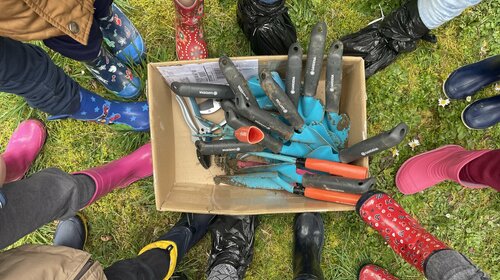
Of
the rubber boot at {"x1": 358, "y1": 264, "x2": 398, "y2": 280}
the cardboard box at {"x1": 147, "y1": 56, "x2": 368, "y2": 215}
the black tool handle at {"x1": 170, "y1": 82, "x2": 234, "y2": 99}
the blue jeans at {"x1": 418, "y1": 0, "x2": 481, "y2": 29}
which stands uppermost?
the blue jeans at {"x1": 418, "y1": 0, "x2": 481, "y2": 29}

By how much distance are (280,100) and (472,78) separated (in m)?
0.82

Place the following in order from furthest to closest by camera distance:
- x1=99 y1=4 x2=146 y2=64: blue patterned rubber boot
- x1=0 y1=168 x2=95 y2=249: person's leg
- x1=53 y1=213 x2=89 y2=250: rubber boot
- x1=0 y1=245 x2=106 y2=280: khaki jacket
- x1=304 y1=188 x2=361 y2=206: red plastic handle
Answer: x1=53 y1=213 x2=89 y2=250: rubber boot → x1=99 y1=4 x2=146 y2=64: blue patterned rubber boot → x1=304 y1=188 x2=361 y2=206: red plastic handle → x1=0 y1=168 x2=95 y2=249: person's leg → x1=0 y1=245 x2=106 y2=280: khaki jacket

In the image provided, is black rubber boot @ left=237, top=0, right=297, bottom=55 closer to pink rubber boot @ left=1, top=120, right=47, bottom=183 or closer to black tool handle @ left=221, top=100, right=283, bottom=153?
black tool handle @ left=221, top=100, right=283, bottom=153

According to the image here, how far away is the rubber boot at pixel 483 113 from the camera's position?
4.99ft

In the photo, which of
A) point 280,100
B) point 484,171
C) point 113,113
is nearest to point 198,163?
point 113,113

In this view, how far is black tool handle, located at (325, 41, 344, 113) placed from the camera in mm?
1244

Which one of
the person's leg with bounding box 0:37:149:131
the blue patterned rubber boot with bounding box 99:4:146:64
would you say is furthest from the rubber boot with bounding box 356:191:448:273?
the blue patterned rubber boot with bounding box 99:4:146:64

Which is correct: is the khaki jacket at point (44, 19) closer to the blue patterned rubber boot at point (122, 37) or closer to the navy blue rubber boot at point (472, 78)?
the blue patterned rubber boot at point (122, 37)

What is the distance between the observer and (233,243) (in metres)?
1.57

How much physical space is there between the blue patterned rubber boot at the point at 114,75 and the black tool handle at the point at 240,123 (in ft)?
1.38

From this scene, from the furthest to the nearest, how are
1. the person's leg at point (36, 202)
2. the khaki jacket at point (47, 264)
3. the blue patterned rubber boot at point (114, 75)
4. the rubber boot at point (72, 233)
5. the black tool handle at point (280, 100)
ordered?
the rubber boot at point (72, 233)
the blue patterned rubber boot at point (114, 75)
the black tool handle at point (280, 100)
the person's leg at point (36, 202)
the khaki jacket at point (47, 264)

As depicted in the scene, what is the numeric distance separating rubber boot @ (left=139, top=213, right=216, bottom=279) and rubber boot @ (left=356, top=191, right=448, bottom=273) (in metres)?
0.61

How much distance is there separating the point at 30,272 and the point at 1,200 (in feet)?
0.67

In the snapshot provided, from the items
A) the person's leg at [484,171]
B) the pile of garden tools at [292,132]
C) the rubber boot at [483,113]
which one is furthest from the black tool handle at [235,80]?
the rubber boot at [483,113]
